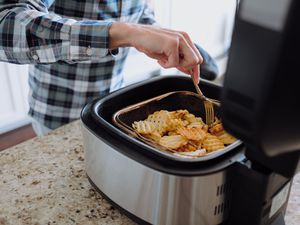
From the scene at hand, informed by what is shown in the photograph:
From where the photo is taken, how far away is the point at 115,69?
1217mm

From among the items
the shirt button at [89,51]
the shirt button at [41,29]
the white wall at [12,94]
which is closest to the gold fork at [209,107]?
the shirt button at [89,51]

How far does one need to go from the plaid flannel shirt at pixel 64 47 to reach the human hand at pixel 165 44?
0.07 meters

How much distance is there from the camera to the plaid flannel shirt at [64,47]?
2.68 ft

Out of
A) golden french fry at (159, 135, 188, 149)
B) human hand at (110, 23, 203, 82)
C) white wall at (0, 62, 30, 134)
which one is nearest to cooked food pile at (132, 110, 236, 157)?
golden french fry at (159, 135, 188, 149)

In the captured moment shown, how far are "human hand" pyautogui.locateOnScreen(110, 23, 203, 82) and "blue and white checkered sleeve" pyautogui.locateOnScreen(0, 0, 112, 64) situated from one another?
0.22ft

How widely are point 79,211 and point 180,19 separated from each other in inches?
90.0

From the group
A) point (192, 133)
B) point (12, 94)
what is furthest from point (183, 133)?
point (12, 94)

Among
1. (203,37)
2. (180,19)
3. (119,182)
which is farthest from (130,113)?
(203,37)

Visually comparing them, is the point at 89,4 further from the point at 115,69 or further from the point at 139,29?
the point at 139,29

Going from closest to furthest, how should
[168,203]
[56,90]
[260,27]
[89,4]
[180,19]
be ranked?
[260,27] < [168,203] < [89,4] < [56,90] < [180,19]

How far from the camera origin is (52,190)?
0.77 meters

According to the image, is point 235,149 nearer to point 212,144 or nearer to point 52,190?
point 212,144

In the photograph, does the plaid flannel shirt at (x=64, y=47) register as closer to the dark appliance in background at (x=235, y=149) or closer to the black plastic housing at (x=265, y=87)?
the dark appliance in background at (x=235, y=149)

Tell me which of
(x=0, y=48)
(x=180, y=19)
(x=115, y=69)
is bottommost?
(x=180, y=19)
